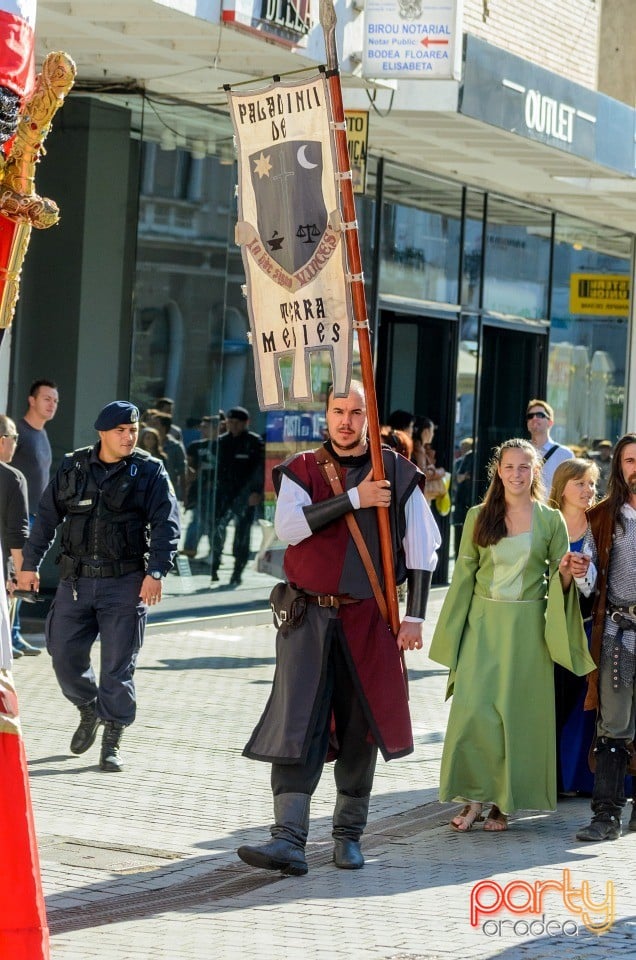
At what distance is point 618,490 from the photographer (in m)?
8.16

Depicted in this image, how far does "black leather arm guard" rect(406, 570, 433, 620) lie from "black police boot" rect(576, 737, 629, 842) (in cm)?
145

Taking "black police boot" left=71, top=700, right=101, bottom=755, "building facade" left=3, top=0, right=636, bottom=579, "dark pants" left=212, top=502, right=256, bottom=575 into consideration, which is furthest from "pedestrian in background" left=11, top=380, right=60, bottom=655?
"black police boot" left=71, top=700, right=101, bottom=755

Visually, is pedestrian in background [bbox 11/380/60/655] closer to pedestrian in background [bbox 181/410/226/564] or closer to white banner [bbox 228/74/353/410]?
pedestrian in background [bbox 181/410/226/564]

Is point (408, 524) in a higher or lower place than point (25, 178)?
lower

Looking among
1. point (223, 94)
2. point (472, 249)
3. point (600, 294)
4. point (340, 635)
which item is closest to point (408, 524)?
point (340, 635)

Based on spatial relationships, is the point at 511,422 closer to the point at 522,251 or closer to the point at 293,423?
the point at 522,251

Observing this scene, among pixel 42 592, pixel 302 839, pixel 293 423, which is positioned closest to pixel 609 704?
pixel 302 839

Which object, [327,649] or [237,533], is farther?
[237,533]

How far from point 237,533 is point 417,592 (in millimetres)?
8270

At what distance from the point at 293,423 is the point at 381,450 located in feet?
29.8

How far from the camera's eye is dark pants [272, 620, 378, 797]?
22.7ft

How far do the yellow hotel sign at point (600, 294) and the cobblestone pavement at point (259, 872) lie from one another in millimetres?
12465

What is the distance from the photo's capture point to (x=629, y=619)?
798 cm

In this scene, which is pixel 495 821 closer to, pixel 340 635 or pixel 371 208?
pixel 340 635
